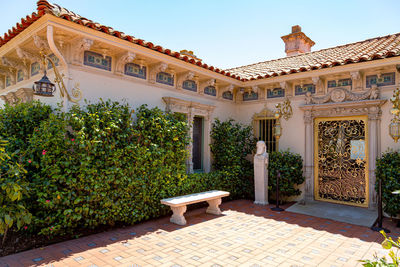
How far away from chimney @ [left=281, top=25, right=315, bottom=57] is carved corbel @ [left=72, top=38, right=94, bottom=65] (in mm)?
10093

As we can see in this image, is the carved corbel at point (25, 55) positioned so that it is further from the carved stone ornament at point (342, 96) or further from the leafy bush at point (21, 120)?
the carved stone ornament at point (342, 96)

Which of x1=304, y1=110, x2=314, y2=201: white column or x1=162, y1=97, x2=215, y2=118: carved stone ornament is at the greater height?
x1=162, y1=97, x2=215, y2=118: carved stone ornament

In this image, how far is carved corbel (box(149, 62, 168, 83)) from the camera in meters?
6.54

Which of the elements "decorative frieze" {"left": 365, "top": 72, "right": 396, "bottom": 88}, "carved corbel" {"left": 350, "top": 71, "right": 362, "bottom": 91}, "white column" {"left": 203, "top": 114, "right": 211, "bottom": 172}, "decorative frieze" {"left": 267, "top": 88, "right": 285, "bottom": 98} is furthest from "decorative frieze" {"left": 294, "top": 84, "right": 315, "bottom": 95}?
"white column" {"left": 203, "top": 114, "right": 211, "bottom": 172}

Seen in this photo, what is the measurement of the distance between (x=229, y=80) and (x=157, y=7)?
3.09m

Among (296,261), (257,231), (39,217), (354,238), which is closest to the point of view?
(296,261)

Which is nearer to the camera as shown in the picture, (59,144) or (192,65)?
(59,144)

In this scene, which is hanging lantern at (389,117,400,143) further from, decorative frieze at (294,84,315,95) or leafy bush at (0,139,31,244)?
leafy bush at (0,139,31,244)

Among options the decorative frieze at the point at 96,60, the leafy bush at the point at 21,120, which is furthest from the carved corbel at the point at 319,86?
the leafy bush at the point at 21,120

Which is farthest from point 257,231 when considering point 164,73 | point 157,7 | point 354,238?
point 157,7

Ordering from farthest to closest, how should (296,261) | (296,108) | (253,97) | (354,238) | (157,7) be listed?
(253,97)
(296,108)
(157,7)
(354,238)
(296,261)

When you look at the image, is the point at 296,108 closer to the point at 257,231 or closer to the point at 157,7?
the point at 257,231

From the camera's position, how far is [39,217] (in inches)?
185

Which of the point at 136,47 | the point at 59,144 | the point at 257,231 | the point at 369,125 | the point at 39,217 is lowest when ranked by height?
the point at 257,231
